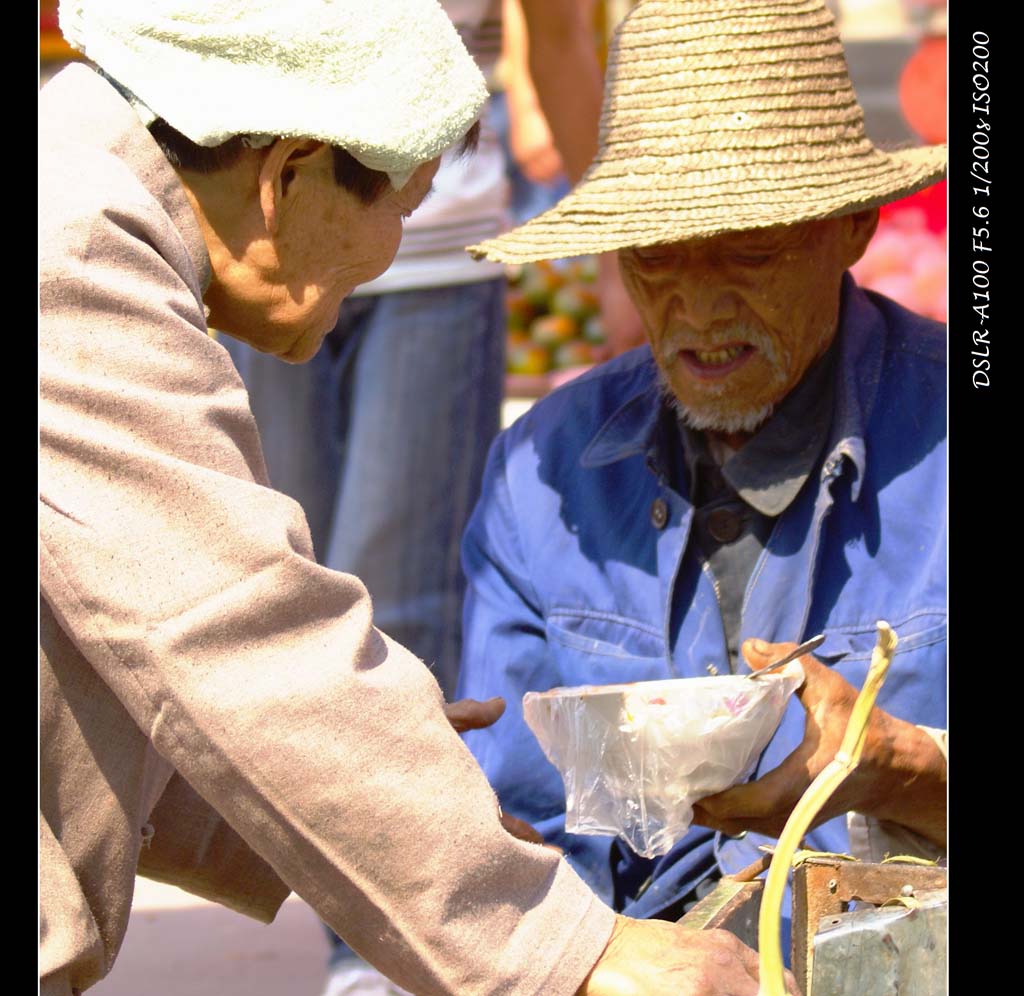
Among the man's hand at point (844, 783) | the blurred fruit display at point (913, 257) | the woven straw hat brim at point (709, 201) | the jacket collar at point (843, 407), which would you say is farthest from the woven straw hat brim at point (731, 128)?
the blurred fruit display at point (913, 257)

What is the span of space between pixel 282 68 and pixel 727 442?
3.58 feet

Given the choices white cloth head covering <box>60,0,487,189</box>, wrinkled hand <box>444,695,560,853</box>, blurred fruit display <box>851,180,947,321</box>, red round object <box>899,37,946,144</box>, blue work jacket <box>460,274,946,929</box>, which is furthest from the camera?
red round object <box>899,37,946,144</box>

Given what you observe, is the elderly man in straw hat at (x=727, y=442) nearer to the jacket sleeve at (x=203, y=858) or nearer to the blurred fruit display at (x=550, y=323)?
the jacket sleeve at (x=203, y=858)

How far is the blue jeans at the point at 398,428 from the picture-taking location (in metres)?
3.28

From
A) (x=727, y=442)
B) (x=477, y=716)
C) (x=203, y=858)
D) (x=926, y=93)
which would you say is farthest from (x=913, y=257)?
(x=203, y=858)

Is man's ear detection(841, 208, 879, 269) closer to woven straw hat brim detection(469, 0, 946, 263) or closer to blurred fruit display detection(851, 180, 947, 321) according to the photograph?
woven straw hat brim detection(469, 0, 946, 263)

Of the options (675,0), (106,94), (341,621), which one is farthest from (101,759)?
(675,0)

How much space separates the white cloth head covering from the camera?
1434 mm

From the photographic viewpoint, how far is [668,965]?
138 centimetres

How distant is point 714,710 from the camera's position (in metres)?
1.70

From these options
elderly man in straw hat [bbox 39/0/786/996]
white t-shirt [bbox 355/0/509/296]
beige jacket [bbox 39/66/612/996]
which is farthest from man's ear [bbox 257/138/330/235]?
white t-shirt [bbox 355/0/509/296]

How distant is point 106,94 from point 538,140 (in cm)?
428

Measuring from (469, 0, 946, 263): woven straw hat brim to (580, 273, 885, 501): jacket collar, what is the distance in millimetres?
167
